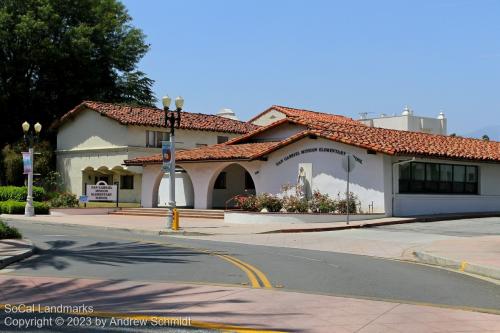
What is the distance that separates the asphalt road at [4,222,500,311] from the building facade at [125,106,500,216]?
41.3ft

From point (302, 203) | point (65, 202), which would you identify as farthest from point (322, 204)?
point (65, 202)

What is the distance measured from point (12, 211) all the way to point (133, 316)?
99.8 feet

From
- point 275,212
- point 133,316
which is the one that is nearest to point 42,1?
point 275,212

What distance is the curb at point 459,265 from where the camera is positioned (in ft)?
43.1

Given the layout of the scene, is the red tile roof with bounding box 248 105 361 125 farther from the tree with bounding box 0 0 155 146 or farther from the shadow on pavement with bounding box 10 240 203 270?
the shadow on pavement with bounding box 10 240 203 270

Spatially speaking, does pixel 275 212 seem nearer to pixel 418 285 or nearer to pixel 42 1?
pixel 418 285

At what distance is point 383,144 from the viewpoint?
3006cm

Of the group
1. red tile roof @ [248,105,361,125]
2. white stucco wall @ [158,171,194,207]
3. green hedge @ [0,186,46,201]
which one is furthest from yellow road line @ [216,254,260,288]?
red tile roof @ [248,105,361,125]

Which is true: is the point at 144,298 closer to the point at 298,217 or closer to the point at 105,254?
the point at 105,254

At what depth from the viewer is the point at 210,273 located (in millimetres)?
12469

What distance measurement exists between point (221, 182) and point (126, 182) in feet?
35.5

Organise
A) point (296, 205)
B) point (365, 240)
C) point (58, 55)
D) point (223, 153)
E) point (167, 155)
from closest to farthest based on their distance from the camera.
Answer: point (365, 240) → point (167, 155) → point (296, 205) → point (223, 153) → point (58, 55)

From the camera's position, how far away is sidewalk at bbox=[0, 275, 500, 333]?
312 inches

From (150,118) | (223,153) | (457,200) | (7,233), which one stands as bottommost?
(7,233)
